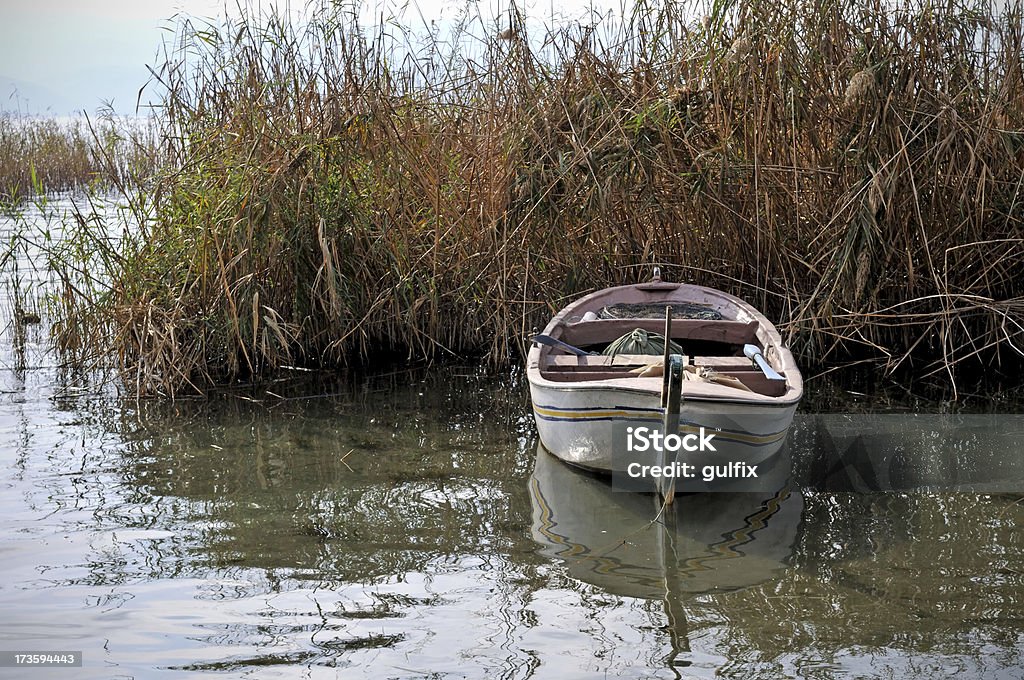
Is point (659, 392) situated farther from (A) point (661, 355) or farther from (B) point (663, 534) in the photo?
(A) point (661, 355)

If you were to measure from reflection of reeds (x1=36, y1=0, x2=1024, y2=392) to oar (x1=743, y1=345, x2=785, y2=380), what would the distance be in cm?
114

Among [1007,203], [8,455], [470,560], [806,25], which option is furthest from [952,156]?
[8,455]

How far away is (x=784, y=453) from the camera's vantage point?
5.11 meters

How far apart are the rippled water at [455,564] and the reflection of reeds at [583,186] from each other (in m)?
1.03

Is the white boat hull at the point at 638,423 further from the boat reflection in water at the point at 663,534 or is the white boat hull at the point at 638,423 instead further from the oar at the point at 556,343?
the oar at the point at 556,343

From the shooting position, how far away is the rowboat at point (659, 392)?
4098mm

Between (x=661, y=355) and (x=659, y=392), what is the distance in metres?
0.97

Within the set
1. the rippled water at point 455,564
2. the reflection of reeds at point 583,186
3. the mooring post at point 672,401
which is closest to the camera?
the rippled water at point 455,564

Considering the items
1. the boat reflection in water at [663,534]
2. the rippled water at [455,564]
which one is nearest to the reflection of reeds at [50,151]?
the rippled water at [455,564]

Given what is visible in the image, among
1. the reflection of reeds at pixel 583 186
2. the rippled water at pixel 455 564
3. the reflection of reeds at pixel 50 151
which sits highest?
the reflection of reeds at pixel 50 151

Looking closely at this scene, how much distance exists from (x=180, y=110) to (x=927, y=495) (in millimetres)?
4639

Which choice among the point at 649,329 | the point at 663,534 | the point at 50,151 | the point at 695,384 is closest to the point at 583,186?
the point at 649,329

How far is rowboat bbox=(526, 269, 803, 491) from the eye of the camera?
4098 mm

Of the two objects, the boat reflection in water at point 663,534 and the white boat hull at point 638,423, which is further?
the white boat hull at point 638,423
